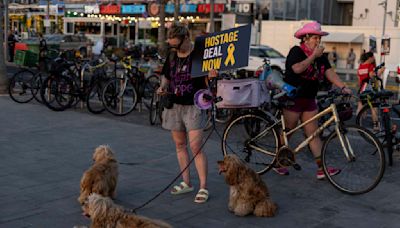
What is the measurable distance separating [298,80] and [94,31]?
4809cm

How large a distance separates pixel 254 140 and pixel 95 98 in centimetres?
Result: 596

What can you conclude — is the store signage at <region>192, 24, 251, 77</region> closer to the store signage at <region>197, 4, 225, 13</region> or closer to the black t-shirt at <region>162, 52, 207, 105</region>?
the black t-shirt at <region>162, 52, 207, 105</region>

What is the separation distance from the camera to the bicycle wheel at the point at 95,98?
35.8ft

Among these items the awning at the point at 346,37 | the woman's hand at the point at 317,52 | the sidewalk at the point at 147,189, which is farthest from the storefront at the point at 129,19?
the woman's hand at the point at 317,52

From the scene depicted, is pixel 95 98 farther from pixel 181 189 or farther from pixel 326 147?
pixel 326 147

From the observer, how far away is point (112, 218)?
3.72 meters

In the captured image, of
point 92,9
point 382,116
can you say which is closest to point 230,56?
point 382,116

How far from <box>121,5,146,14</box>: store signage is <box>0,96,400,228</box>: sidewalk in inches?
1460

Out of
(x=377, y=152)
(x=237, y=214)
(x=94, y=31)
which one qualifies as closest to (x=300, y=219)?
(x=237, y=214)

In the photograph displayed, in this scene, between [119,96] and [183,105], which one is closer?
[183,105]

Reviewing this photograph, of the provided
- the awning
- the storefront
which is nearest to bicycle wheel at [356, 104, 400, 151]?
the awning

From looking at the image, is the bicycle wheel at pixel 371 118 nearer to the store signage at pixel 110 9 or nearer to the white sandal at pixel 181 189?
the white sandal at pixel 181 189

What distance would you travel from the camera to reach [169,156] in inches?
291

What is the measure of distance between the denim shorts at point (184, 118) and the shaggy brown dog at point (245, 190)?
593 millimetres
